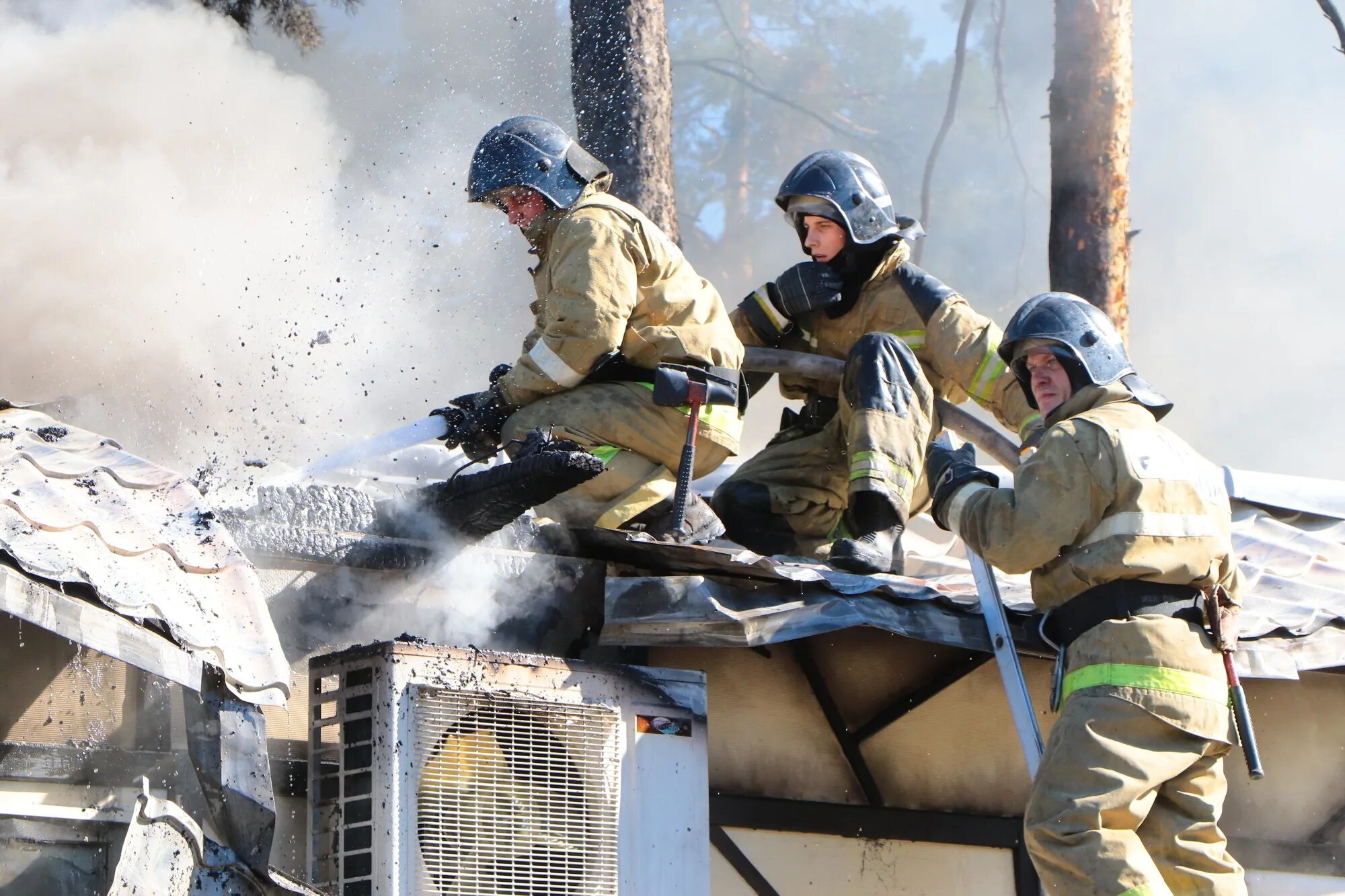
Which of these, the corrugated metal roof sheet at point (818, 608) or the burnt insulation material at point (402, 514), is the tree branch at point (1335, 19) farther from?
the burnt insulation material at point (402, 514)

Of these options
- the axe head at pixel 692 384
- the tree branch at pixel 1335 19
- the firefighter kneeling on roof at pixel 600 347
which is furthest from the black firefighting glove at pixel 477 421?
the tree branch at pixel 1335 19

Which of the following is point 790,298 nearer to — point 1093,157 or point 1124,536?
point 1124,536

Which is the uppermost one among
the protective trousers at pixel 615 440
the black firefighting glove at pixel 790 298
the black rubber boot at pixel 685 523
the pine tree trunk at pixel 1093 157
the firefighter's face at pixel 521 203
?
the pine tree trunk at pixel 1093 157

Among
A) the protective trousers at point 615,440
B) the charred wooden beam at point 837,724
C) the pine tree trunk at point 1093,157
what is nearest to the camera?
the charred wooden beam at point 837,724

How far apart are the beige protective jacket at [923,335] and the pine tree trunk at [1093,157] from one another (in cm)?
276

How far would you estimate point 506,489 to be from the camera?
473cm

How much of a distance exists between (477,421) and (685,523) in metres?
0.74

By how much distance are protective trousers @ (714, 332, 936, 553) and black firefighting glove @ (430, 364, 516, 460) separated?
98 cm

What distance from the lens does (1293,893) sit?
5539mm

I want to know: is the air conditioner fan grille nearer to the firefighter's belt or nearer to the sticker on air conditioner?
the sticker on air conditioner

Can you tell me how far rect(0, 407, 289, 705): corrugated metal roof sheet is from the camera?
378 centimetres

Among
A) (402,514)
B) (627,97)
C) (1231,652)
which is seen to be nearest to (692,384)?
(402,514)

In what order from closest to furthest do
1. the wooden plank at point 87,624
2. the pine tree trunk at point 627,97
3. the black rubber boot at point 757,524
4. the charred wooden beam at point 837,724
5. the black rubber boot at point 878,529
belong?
the wooden plank at point 87,624, the charred wooden beam at point 837,724, the black rubber boot at point 878,529, the black rubber boot at point 757,524, the pine tree trunk at point 627,97

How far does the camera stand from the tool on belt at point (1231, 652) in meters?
4.38
